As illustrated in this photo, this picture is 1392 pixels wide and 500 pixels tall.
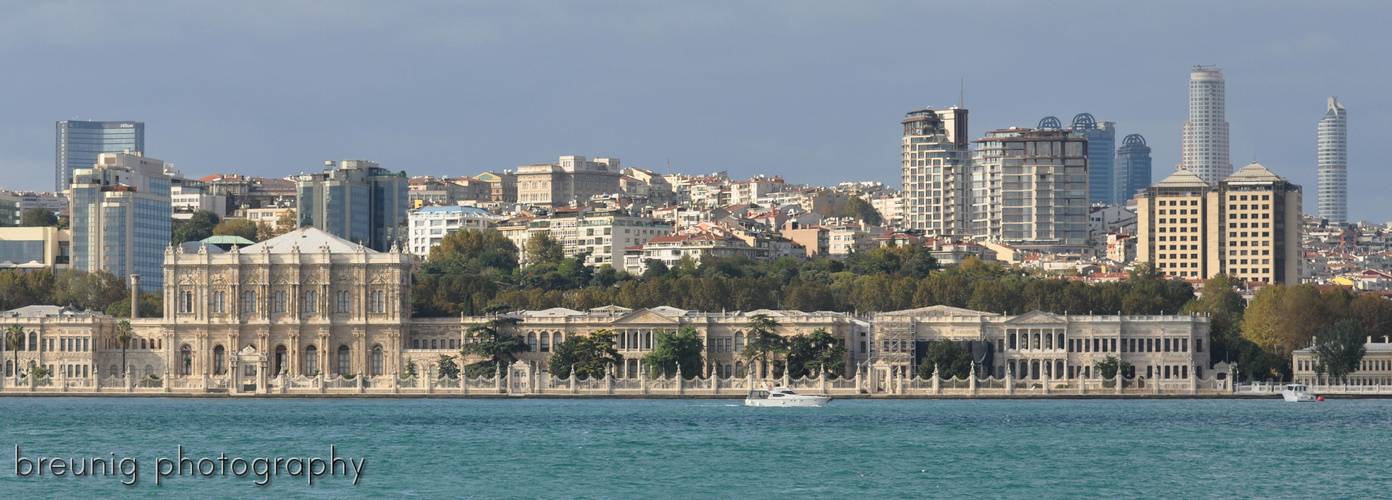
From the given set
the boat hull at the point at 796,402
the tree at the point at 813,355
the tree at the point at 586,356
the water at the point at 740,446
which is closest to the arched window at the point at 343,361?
the tree at the point at 586,356

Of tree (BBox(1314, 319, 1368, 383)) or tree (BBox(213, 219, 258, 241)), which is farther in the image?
tree (BBox(213, 219, 258, 241))

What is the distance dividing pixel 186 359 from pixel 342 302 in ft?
26.4

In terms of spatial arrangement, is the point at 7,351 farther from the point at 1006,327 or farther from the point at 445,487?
the point at 445,487

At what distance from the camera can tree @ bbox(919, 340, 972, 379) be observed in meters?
108

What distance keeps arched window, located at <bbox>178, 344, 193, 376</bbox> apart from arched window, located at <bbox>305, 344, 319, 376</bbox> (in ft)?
18.3

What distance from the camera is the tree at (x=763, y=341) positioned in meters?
112

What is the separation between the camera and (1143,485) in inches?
2344

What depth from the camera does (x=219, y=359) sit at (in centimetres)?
11819

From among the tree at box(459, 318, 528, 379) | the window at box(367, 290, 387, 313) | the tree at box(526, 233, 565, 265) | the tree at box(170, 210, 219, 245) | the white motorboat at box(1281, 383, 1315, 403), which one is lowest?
the white motorboat at box(1281, 383, 1315, 403)

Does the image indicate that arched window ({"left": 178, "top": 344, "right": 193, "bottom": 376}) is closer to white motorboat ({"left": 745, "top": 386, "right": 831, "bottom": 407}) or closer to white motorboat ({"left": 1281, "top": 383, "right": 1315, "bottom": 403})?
white motorboat ({"left": 745, "top": 386, "right": 831, "bottom": 407})

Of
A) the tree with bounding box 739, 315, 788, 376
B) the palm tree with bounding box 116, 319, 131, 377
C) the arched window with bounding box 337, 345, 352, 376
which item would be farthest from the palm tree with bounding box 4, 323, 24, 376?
the tree with bounding box 739, 315, 788, 376

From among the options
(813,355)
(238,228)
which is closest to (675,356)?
(813,355)

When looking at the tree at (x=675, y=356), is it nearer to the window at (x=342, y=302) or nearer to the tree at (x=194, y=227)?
the window at (x=342, y=302)

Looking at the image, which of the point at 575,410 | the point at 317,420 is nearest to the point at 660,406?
the point at 575,410
